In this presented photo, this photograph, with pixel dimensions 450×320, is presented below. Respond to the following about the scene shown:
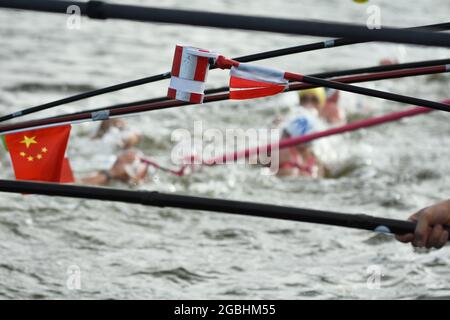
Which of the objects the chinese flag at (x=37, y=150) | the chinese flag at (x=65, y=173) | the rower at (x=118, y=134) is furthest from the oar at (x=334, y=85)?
the rower at (x=118, y=134)

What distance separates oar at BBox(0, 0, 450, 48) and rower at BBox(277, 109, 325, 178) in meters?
6.48

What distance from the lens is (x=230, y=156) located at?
9836mm

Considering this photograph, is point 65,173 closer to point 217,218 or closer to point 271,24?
point 271,24

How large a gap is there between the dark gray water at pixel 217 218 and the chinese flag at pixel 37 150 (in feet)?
7.60

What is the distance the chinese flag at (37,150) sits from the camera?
183 inches

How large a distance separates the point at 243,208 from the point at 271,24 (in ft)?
2.80

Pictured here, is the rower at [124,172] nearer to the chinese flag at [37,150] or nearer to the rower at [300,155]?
the rower at [300,155]

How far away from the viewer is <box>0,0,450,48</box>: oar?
3258mm

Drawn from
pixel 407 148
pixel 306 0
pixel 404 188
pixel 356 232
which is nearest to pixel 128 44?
pixel 306 0

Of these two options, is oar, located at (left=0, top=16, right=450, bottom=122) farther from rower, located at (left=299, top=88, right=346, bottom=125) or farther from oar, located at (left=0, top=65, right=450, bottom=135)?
rower, located at (left=299, top=88, right=346, bottom=125)

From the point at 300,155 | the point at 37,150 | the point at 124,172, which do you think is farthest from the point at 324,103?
the point at 37,150

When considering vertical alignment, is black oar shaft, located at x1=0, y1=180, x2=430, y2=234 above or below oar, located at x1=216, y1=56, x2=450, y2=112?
below

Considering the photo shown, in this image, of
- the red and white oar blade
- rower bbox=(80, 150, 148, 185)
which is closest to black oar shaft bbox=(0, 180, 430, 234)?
the red and white oar blade

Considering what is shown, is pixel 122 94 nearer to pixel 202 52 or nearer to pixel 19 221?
pixel 19 221
